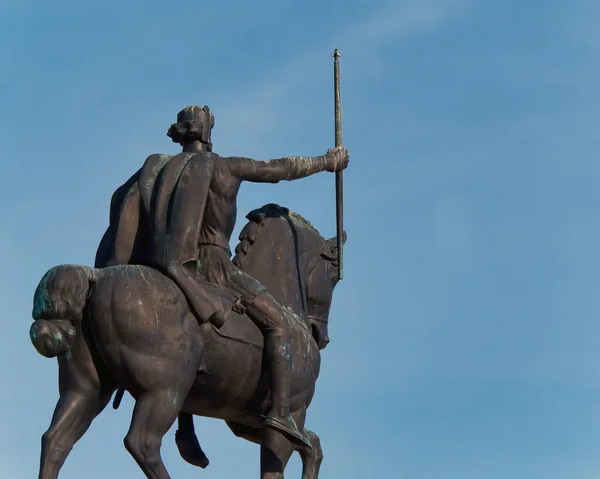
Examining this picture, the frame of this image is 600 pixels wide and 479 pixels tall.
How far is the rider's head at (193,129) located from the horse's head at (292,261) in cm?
105

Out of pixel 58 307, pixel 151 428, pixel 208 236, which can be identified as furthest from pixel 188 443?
pixel 58 307

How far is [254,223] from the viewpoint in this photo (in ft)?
63.6

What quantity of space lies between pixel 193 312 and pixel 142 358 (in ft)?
2.52

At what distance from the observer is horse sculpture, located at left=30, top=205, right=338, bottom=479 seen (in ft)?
56.5

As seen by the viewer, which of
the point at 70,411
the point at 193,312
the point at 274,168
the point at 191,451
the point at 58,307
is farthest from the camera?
the point at 191,451

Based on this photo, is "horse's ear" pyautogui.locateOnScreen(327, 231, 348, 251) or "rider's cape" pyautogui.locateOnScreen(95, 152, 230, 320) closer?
"rider's cape" pyautogui.locateOnScreen(95, 152, 230, 320)

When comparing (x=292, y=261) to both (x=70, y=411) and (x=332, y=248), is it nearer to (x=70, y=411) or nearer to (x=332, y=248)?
(x=332, y=248)

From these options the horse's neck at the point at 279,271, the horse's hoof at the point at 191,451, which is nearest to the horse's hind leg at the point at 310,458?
the horse's hoof at the point at 191,451

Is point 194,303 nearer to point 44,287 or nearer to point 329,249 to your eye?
point 44,287

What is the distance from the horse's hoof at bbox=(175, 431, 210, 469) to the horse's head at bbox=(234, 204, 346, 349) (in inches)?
70.5

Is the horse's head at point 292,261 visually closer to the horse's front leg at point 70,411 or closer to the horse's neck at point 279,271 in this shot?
the horse's neck at point 279,271

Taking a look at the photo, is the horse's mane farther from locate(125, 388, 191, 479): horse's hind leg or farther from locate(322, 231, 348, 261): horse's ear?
locate(125, 388, 191, 479): horse's hind leg

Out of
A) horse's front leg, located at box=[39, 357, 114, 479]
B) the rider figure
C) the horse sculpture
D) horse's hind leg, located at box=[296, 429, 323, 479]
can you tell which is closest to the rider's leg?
the rider figure

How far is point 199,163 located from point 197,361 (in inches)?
81.4
